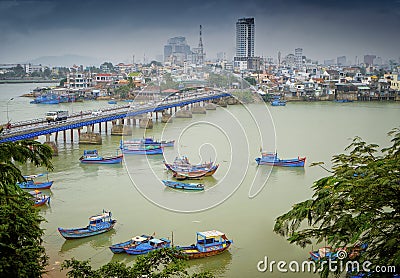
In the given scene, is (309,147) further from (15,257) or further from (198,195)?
(15,257)

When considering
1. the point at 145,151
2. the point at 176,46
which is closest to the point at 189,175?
the point at 145,151

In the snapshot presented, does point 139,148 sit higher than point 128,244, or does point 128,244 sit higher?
point 139,148

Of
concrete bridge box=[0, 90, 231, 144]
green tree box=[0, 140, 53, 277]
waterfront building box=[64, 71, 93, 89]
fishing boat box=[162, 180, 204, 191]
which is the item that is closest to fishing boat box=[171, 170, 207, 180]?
fishing boat box=[162, 180, 204, 191]

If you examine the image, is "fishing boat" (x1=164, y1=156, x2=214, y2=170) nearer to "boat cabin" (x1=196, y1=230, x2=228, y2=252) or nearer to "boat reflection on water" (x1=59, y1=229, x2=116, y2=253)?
"boat reflection on water" (x1=59, y1=229, x2=116, y2=253)

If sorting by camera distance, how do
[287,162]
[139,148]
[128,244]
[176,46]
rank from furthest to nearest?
[176,46] < [139,148] < [287,162] < [128,244]

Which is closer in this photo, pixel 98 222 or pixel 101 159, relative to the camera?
pixel 98 222

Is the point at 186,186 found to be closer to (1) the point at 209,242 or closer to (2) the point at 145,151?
(1) the point at 209,242
